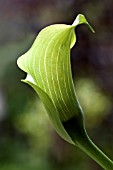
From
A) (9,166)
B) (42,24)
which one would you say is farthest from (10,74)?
(9,166)

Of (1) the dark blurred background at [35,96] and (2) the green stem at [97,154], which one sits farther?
(1) the dark blurred background at [35,96]

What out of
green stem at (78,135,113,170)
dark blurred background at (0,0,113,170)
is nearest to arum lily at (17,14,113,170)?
green stem at (78,135,113,170)

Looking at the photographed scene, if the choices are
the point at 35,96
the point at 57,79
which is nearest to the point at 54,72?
the point at 57,79

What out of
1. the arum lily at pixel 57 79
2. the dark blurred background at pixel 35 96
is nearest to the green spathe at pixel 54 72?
the arum lily at pixel 57 79

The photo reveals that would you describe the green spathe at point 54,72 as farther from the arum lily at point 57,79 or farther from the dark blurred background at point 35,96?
the dark blurred background at point 35,96

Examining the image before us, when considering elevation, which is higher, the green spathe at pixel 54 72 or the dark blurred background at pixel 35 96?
the green spathe at pixel 54 72

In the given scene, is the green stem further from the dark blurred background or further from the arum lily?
the dark blurred background
